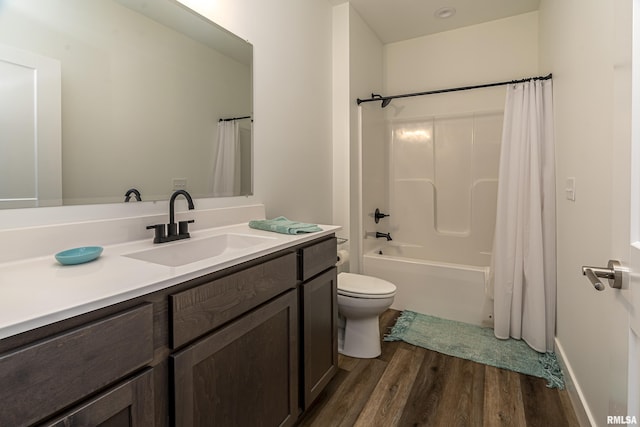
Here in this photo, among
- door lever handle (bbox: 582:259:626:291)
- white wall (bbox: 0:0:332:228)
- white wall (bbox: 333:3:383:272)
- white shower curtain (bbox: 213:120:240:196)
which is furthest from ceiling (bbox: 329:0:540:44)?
door lever handle (bbox: 582:259:626:291)

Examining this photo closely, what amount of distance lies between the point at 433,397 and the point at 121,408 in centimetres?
152

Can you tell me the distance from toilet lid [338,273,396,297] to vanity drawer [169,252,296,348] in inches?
31.2

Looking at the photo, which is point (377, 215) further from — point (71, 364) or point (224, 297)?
point (71, 364)

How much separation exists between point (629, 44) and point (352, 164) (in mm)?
2131

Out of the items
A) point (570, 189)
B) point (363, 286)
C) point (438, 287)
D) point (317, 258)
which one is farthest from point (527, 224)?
point (317, 258)

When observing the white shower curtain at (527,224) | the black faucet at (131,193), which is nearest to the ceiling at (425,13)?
the white shower curtain at (527,224)

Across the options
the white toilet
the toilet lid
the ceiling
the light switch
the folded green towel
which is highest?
the ceiling

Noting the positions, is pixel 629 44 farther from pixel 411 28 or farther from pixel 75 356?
pixel 411 28

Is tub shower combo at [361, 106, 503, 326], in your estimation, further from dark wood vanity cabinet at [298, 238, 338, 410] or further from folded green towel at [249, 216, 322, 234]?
folded green towel at [249, 216, 322, 234]

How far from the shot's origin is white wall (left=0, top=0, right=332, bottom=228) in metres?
Result: 1.86

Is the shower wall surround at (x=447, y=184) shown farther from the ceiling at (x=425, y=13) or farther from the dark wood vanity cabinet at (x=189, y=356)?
the dark wood vanity cabinet at (x=189, y=356)

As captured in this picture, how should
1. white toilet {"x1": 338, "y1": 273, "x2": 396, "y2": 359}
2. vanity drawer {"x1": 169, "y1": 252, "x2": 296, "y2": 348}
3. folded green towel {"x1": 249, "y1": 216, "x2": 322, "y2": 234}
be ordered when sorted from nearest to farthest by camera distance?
vanity drawer {"x1": 169, "y1": 252, "x2": 296, "y2": 348}, folded green towel {"x1": 249, "y1": 216, "x2": 322, "y2": 234}, white toilet {"x1": 338, "y1": 273, "x2": 396, "y2": 359}

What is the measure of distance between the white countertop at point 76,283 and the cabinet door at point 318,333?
1.49ft

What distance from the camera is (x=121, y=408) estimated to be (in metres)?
0.72
